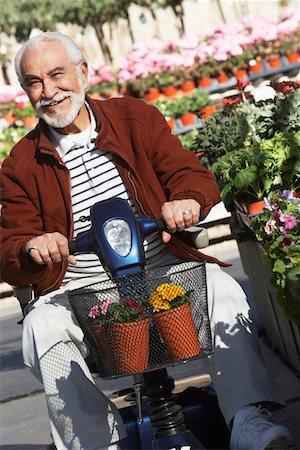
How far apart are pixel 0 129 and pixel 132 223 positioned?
1424 cm

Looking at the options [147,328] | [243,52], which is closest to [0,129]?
[243,52]

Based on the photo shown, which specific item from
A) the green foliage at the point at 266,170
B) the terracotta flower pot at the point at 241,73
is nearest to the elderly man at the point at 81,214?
the green foliage at the point at 266,170

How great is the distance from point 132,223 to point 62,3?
45942 millimetres

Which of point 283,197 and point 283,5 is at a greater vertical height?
point 283,5

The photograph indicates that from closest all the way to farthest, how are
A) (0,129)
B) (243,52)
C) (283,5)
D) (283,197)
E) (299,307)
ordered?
(299,307), (283,197), (0,129), (243,52), (283,5)

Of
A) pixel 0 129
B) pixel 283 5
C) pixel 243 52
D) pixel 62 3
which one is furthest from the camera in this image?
pixel 283 5

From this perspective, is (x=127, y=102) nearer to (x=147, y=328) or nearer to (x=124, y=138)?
(x=124, y=138)

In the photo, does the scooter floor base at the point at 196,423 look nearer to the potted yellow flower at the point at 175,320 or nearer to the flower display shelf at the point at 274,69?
the potted yellow flower at the point at 175,320

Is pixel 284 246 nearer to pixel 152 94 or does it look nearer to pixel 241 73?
pixel 152 94

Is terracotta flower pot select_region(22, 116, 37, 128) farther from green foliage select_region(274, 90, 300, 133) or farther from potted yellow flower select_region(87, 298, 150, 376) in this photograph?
potted yellow flower select_region(87, 298, 150, 376)

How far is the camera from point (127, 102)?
4.96m

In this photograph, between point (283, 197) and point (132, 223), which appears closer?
point (132, 223)

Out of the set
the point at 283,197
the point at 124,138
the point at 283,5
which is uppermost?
the point at 283,5

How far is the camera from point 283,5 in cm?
6500
